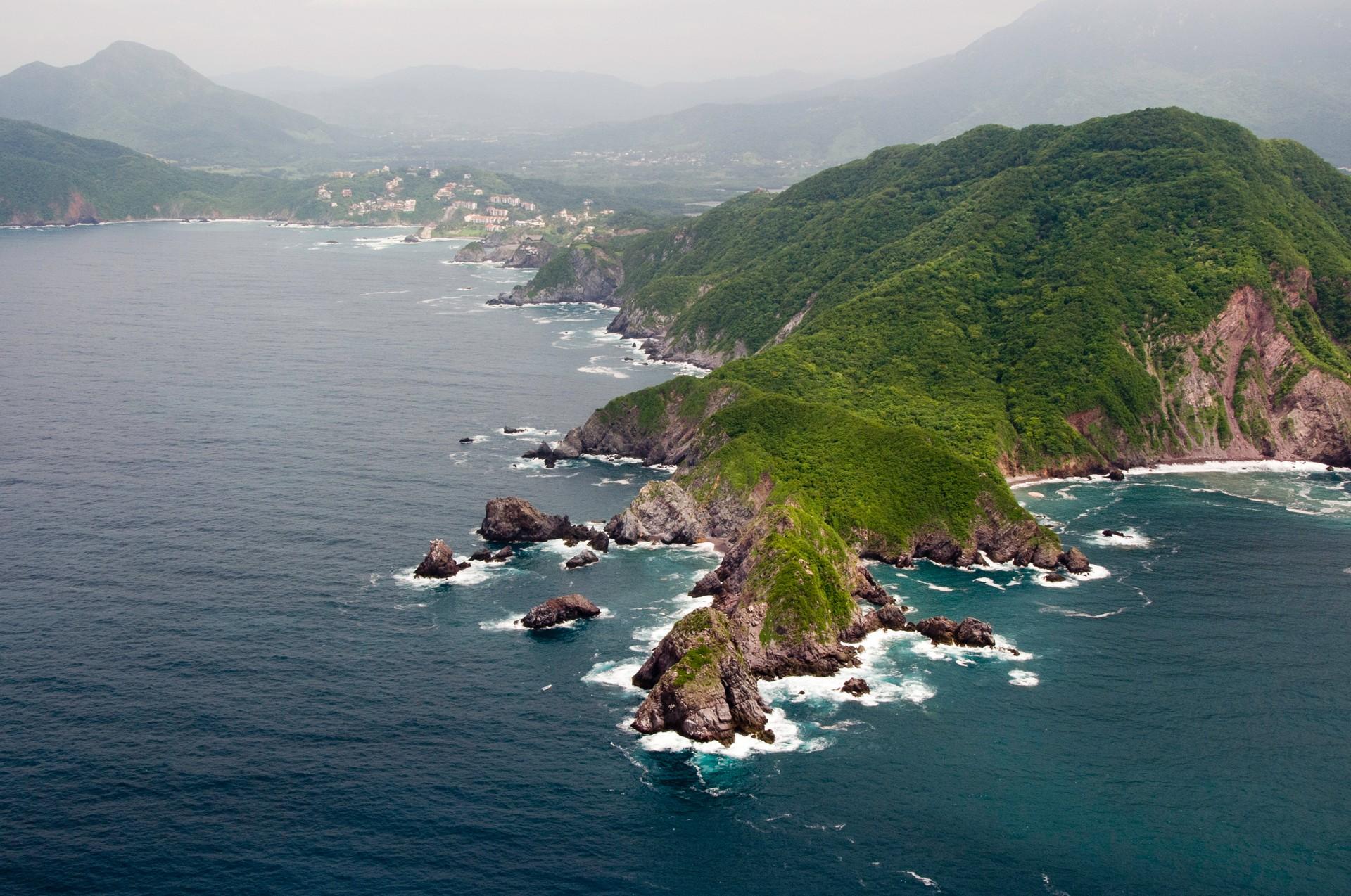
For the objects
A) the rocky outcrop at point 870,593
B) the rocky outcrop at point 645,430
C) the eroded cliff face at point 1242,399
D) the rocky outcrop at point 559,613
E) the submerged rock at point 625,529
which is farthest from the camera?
the eroded cliff face at point 1242,399

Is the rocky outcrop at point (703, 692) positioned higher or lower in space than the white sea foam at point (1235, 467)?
lower

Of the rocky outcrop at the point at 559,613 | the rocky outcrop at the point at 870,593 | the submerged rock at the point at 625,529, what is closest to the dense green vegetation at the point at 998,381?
the rocky outcrop at the point at 870,593

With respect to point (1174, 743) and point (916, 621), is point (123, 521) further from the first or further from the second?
point (1174, 743)

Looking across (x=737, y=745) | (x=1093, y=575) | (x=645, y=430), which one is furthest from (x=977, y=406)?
(x=737, y=745)

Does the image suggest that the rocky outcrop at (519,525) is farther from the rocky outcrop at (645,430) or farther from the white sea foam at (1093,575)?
the white sea foam at (1093,575)

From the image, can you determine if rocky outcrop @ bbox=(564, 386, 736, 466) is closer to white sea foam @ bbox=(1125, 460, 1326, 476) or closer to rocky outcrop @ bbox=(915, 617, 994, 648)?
rocky outcrop @ bbox=(915, 617, 994, 648)

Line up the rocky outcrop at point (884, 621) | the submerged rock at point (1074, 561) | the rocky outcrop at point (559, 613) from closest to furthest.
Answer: the rocky outcrop at point (559, 613) → the rocky outcrop at point (884, 621) → the submerged rock at point (1074, 561)
